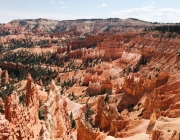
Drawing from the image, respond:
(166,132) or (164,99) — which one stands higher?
(166,132)

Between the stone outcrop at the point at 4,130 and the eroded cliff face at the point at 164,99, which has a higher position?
the stone outcrop at the point at 4,130

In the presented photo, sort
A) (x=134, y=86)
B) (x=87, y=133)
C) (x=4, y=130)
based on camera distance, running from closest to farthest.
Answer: (x=4, y=130) < (x=87, y=133) < (x=134, y=86)

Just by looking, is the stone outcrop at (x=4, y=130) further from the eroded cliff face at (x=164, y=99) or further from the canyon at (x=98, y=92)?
the eroded cliff face at (x=164, y=99)

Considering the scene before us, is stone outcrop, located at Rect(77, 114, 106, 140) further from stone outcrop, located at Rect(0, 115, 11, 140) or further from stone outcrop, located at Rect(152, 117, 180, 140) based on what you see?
stone outcrop, located at Rect(0, 115, 11, 140)

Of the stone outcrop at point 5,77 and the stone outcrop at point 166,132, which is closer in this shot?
the stone outcrop at point 166,132

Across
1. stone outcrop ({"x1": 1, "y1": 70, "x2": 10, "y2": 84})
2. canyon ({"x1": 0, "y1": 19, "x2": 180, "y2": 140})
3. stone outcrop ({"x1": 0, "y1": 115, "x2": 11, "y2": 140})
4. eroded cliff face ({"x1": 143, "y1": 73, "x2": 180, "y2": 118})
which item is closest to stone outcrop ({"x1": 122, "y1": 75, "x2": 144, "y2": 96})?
canyon ({"x1": 0, "y1": 19, "x2": 180, "y2": 140})

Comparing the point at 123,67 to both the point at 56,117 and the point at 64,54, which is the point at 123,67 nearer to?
the point at 64,54

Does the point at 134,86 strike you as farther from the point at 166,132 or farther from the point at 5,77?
the point at 5,77

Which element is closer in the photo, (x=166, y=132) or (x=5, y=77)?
(x=166, y=132)

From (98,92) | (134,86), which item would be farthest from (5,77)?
A: (134,86)

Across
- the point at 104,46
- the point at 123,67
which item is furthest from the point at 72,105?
the point at 104,46

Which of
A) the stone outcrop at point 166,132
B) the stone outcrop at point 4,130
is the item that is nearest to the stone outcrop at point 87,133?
the stone outcrop at point 166,132

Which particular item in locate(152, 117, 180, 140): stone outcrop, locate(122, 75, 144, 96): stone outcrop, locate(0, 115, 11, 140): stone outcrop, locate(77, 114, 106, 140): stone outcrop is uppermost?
locate(0, 115, 11, 140): stone outcrop
